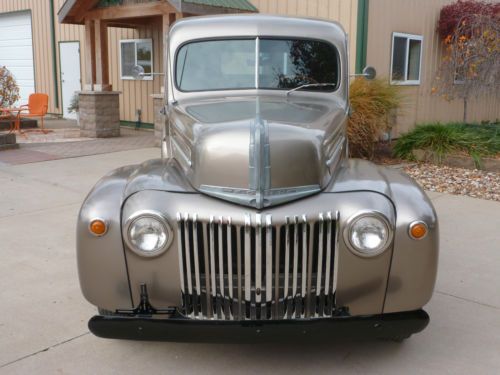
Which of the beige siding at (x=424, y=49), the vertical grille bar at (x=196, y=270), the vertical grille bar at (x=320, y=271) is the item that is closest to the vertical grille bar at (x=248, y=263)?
the vertical grille bar at (x=196, y=270)

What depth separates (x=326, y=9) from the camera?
10.4 metres

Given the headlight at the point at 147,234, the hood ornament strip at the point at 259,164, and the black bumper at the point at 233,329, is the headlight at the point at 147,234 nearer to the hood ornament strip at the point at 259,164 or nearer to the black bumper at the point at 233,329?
the black bumper at the point at 233,329

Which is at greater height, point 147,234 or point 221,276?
point 147,234

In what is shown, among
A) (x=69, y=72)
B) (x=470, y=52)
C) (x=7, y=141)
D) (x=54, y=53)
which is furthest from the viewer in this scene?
(x=54, y=53)

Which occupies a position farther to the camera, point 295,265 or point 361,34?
Result: point 361,34

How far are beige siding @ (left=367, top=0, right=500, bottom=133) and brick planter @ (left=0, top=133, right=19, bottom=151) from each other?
7.06 meters

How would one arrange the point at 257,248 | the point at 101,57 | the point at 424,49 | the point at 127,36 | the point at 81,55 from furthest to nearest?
the point at 81,55 → the point at 127,36 → the point at 101,57 → the point at 424,49 → the point at 257,248

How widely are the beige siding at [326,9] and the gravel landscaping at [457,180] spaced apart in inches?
104

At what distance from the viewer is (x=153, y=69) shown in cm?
1355

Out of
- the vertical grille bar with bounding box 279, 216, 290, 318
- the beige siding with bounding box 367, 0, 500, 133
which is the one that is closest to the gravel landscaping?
the beige siding with bounding box 367, 0, 500, 133

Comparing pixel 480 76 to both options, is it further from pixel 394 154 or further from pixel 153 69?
Result: pixel 153 69

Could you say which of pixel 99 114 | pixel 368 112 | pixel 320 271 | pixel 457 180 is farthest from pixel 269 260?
pixel 99 114

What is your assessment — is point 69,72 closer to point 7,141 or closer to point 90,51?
point 90,51

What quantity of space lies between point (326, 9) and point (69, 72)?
351 inches
